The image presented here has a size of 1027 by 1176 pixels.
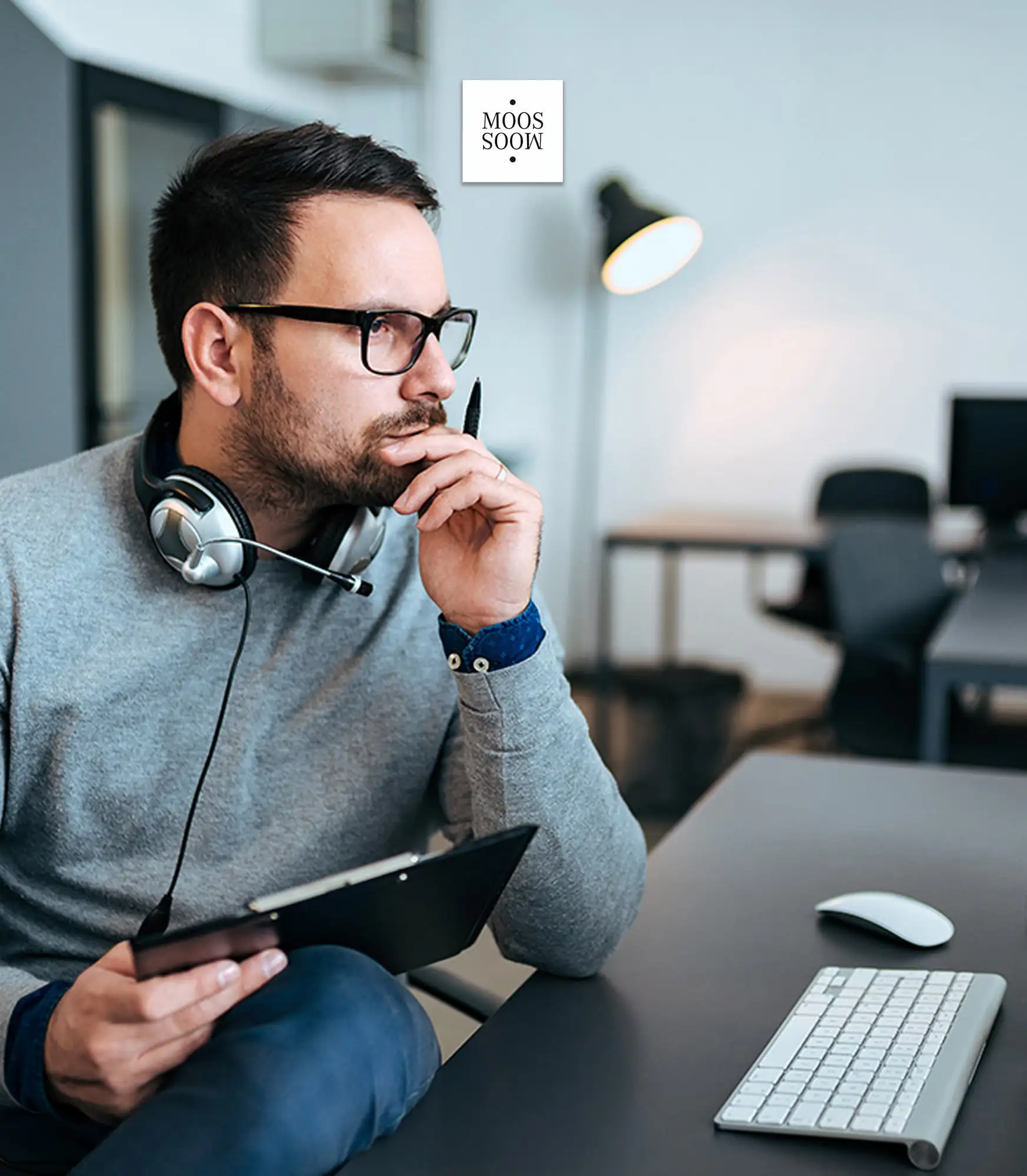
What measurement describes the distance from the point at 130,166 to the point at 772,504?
7.34 feet

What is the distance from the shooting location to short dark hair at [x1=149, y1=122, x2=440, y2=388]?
3.73 feet

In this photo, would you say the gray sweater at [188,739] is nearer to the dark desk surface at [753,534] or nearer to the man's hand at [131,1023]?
the man's hand at [131,1023]

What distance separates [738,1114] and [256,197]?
787 mm

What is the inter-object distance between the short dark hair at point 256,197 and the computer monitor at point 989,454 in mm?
2669

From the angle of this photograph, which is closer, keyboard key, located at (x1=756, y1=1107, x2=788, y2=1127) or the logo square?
keyboard key, located at (x1=756, y1=1107, x2=788, y2=1127)

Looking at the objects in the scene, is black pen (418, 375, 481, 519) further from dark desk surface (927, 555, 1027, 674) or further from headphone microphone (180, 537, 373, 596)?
dark desk surface (927, 555, 1027, 674)

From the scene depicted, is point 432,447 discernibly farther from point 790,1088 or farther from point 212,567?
point 790,1088

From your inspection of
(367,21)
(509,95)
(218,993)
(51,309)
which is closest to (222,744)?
(218,993)

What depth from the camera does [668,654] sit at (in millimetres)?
4777

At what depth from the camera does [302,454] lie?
1147mm

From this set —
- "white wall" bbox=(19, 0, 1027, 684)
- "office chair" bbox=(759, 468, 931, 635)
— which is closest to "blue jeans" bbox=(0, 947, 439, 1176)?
"office chair" bbox=(759, 468, 931, 635)

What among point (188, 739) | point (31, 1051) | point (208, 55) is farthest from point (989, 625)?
point (208, 55)

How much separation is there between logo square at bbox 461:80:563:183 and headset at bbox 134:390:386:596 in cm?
34

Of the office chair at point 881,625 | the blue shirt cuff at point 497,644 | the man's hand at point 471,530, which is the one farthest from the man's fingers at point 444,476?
the office chair at point 881,625
